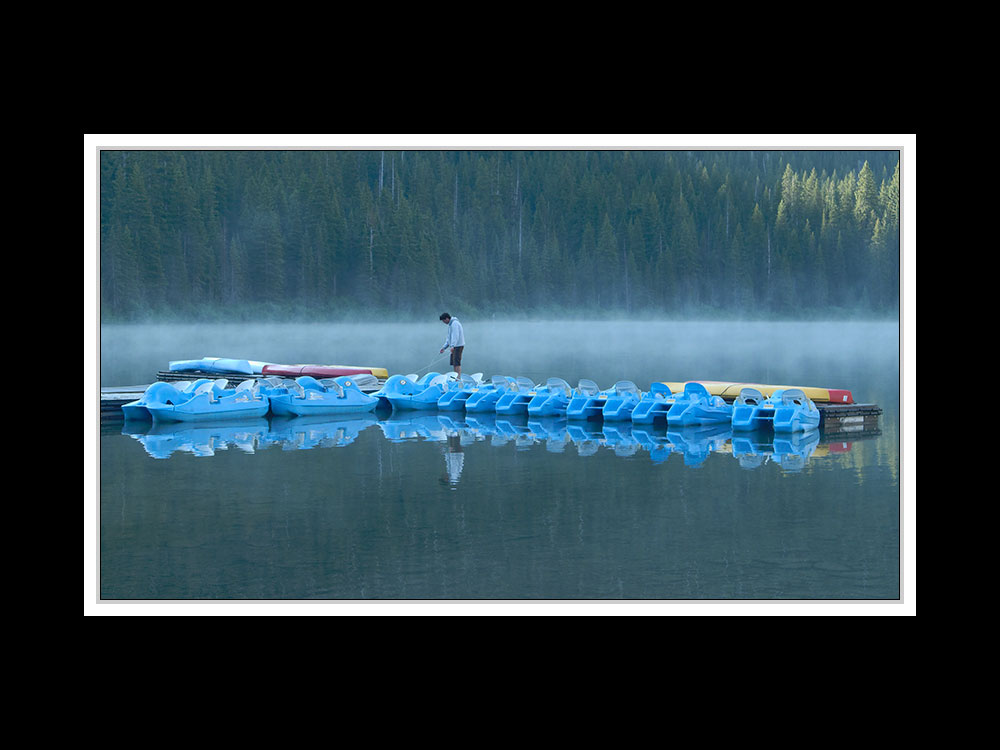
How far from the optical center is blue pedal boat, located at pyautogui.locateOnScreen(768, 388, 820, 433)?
14.9 m

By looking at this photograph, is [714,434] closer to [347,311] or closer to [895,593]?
[895,593]

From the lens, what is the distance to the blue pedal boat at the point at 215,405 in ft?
51.5

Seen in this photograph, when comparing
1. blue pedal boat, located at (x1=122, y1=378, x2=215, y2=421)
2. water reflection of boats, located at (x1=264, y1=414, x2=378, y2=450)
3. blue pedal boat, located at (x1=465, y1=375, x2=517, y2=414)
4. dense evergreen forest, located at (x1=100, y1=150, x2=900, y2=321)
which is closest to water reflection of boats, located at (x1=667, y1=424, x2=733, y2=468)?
dense evergreen forest, located at (x1=100, y1=150, x2=900, y2=321)

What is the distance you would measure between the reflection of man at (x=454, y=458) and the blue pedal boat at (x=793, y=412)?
3967mm

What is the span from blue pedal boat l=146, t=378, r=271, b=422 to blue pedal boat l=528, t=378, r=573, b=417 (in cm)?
369

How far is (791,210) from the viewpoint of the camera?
16609 mm

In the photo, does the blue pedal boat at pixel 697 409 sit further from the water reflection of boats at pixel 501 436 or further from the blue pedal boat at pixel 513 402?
the blue pedal boat at pixel 513 402

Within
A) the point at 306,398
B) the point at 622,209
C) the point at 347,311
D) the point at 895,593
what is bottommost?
the point at 895,593

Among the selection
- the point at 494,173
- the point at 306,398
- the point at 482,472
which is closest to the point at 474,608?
the point at 482,472

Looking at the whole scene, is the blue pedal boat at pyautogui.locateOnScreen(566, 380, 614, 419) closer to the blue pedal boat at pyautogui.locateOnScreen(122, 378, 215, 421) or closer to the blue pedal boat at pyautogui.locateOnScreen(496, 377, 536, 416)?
the blue pedal boat at pyautogui.locateOnScreen(496, 377, 536, 416)

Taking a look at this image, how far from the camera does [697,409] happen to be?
50.5 ft

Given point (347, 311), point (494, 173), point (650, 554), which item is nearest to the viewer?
point (650, 554)

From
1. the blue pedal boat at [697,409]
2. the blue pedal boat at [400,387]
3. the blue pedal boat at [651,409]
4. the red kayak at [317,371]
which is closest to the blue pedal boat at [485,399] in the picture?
the blue pedal boat at [400,387]

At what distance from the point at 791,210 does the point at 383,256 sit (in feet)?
23.5
